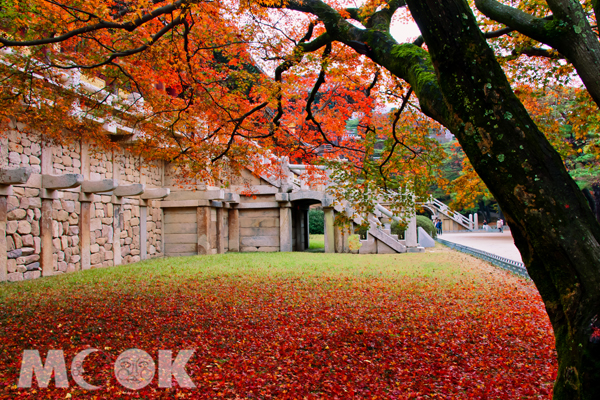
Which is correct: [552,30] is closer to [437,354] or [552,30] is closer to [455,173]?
[437,354]

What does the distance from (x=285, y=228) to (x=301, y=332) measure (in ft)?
35.2

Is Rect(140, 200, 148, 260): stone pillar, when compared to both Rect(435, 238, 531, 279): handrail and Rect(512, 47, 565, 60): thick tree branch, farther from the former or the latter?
Rect(512, 47, 565, 60): thick tree branch

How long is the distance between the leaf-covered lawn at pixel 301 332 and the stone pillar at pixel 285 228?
6.59m

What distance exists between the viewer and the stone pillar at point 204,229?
14.7 meters

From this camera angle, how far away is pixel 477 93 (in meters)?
2.68

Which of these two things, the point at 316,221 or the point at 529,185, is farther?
the point at 316,221

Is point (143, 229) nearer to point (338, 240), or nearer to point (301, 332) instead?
point (338, 240)

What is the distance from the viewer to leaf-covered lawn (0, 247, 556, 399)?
11.7 ft

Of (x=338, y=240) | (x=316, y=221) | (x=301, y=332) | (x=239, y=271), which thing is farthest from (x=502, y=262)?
(x=316, y=221)

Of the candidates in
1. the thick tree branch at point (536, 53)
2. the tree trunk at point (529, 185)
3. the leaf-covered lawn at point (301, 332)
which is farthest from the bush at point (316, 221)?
the tree trunk at point (529, 185)

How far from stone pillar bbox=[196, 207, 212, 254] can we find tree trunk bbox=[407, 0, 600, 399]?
1270 cm

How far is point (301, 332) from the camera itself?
16.6 ft

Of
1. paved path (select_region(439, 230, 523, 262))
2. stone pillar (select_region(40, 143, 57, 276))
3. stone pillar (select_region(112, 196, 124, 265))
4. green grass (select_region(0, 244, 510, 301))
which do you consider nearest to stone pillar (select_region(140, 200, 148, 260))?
stone pillar (select_region(112, 196, 124, 265))

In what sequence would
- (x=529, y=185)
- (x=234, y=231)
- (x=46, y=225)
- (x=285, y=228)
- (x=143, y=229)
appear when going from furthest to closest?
(x=234, y=231)
(x=285, y=228)
(x=143, y=229)
(x=46, y=225)
(x=529, y=185)
